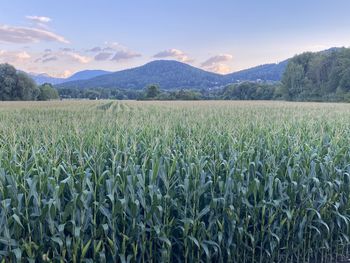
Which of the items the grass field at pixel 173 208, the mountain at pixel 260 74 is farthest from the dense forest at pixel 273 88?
the grass field at pixel 173 208

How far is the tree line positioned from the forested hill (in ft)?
166

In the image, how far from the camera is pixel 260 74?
113m

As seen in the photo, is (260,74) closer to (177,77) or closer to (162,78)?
(177,77)

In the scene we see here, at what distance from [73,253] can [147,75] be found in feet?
365

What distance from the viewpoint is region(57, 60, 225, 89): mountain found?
101 m

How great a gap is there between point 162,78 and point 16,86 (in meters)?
64.0

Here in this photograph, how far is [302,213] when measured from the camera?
168 inches

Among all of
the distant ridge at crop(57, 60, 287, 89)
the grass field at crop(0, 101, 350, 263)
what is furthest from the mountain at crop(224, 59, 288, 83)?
the grass field at crop(0, 101, 350, 263)

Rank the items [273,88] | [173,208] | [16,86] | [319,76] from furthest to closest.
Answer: [273,88], [319,76], [16,86], [173,208]

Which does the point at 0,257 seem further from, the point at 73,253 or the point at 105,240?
the point at 105,240

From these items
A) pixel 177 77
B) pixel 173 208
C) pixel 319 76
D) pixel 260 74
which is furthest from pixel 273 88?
pixel 173 208

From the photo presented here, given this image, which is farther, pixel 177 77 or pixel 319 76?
pixel 177 77

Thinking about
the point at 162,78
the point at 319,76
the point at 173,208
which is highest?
the point at 162,78

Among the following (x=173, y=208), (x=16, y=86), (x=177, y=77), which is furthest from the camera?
(x=177, y=77)
